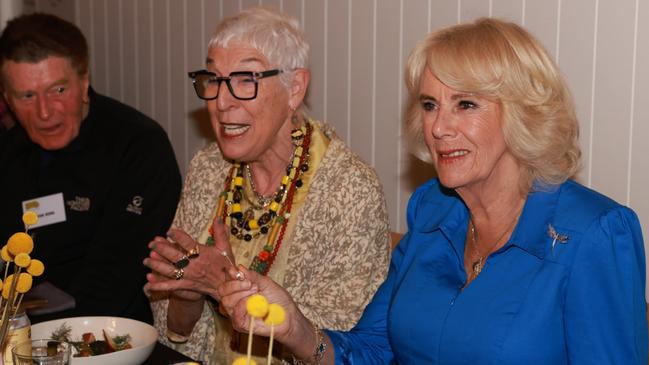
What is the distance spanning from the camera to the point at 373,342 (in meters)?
2.18

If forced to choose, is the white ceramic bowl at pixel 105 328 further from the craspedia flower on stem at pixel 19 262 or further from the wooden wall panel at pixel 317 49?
the wooden wall panel at pixel 317 49

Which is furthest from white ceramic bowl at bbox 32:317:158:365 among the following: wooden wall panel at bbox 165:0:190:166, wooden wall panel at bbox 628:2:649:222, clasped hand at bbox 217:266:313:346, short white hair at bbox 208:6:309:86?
wooden wall panel at bbox 165:0:190:166

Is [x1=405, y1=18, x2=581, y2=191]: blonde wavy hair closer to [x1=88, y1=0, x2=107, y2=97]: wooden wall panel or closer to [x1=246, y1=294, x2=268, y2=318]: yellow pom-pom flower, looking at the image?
[x1=246, y1=294, x2=268, y2=318]: yellow pom-pom flower

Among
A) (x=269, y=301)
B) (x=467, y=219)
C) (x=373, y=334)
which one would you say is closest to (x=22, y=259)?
(x=269, y=301)

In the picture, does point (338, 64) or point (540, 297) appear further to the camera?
point (338, 64)

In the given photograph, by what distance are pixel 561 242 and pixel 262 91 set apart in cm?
109

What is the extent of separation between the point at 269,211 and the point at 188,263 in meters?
0.46

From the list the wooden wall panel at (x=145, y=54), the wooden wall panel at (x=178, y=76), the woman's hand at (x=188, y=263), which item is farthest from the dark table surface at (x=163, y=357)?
the wooden wall panel at (x=145, y=54)

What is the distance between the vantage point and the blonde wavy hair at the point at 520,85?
188cm

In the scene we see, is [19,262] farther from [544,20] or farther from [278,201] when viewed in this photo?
[544,20]

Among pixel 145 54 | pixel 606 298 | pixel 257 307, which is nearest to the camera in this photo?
pixel 257 307

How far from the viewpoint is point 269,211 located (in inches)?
102

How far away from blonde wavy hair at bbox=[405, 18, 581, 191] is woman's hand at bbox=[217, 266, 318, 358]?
62 cm

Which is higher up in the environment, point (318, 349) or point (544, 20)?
point (544, 20)
